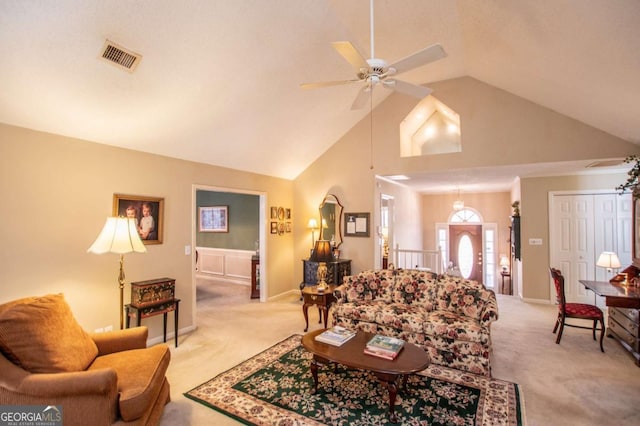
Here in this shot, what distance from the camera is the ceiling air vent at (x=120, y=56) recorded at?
2610mm

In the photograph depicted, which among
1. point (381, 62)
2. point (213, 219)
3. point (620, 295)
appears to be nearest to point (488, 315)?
point (620, 295)

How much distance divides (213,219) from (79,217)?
16.2ft

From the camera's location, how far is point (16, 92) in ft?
8.67

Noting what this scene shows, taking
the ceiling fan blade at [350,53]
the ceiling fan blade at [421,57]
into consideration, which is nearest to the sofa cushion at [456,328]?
the ceiling fan blade at [421,57]

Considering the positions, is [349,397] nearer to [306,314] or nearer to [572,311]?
[306,314]

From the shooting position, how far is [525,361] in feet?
11.1

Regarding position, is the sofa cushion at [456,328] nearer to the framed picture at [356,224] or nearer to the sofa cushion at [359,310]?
the sofa cushion at [359,310]

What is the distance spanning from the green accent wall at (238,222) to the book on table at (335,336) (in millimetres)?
4747

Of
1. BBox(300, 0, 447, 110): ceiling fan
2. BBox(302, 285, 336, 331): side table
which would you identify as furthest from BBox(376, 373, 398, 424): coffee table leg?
BBox(300, 0, 447, 110): ceiling fan

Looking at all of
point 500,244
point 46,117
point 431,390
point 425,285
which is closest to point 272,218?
point 425,285

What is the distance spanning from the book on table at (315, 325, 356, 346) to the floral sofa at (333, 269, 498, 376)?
78cm

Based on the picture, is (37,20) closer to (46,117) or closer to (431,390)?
(46,117)

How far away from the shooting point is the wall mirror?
237 inches

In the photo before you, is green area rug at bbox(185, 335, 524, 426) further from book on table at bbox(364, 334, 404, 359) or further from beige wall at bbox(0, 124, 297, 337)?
beige wall at bbox(0, 124, 297, 337)
